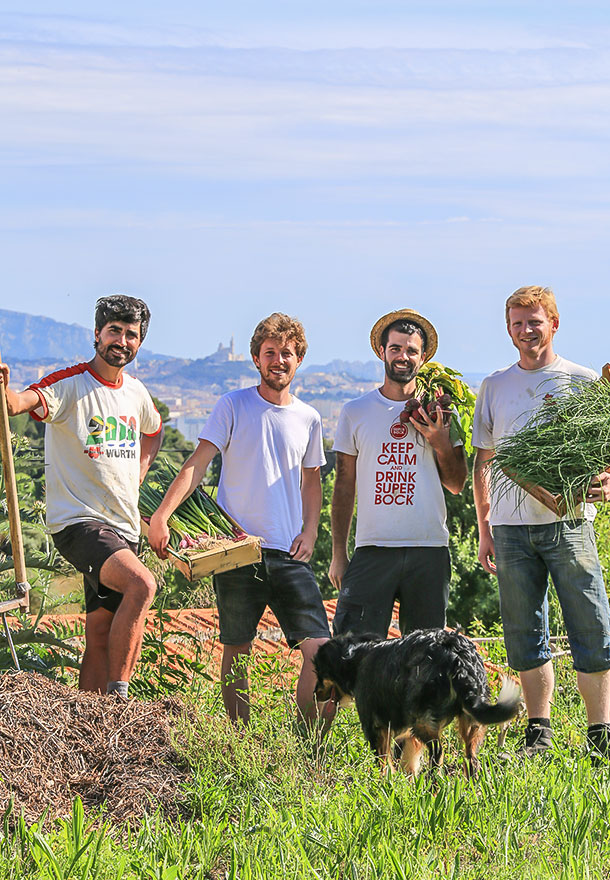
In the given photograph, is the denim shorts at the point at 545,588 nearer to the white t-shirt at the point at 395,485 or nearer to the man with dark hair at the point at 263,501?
the white t-shirt at the point at 395,485

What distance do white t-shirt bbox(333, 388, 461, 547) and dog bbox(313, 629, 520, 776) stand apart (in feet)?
2.39

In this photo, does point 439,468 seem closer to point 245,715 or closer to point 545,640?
point 545,640

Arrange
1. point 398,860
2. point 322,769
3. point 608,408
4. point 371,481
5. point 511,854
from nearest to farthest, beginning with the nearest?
point 398,860
point 511,854
point 322,769
point 608,408
point 371,481

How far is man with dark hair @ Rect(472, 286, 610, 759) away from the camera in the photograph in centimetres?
552

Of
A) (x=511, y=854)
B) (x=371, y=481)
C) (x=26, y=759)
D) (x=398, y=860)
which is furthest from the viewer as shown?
(x=371, y=481)

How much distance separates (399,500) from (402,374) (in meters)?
0.70

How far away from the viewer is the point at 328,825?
4.07 metres

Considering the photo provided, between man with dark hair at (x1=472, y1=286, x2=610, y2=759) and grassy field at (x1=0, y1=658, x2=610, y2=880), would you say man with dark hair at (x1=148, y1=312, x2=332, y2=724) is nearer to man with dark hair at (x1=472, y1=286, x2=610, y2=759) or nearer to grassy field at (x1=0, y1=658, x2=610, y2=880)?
grassy field at (x1=0, y1=658, x2=610, y2=880)

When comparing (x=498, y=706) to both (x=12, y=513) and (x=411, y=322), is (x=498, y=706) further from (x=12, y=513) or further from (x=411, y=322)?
(x=12, y=513)

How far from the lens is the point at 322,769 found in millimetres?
4906

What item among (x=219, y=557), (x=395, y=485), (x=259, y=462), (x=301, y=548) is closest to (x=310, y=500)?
(x=301, y=548)

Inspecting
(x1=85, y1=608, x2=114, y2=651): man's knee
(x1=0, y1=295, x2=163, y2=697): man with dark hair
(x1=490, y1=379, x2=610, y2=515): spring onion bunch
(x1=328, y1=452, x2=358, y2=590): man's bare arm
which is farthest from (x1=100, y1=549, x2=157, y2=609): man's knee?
(x1=490, y1=379, x2=610, y2=515): spring onion bunch

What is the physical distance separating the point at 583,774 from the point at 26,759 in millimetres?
2472

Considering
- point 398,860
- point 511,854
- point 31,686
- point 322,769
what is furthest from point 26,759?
point 511,854
